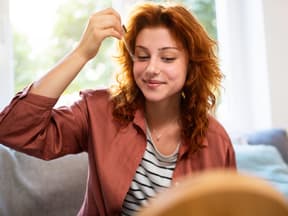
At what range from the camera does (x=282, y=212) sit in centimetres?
29

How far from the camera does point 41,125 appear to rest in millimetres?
930

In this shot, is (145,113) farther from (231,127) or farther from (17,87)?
(231,127)

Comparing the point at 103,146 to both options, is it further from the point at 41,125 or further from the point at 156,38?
the point at 156,38

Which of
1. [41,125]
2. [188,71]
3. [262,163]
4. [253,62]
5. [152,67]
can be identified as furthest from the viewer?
[253,62]

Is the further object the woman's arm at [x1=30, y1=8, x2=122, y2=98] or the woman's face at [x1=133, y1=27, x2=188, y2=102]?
the woman's face at [x1=133, y1=27, x2=188, y2=102]

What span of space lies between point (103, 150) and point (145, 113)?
18 centimetres

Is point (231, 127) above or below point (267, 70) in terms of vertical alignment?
below

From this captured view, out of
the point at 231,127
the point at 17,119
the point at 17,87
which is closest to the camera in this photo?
the point at 17,119

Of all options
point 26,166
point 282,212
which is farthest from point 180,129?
point 282,212

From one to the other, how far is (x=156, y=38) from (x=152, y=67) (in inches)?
3.5

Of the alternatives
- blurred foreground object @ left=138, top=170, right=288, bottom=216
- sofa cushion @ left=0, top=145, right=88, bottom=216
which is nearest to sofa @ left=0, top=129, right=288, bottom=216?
sofa cushion @ left=0, top=145, right=88, bottom=216

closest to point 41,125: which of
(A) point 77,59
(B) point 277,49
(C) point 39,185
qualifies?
(A) point 77,59

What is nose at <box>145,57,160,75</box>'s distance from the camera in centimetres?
103

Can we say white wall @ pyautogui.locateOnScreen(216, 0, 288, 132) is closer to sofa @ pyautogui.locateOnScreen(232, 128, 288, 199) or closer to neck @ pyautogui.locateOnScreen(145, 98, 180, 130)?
sofa @ pyautogui.locateOnScreen(232, 128, 288, 199)
